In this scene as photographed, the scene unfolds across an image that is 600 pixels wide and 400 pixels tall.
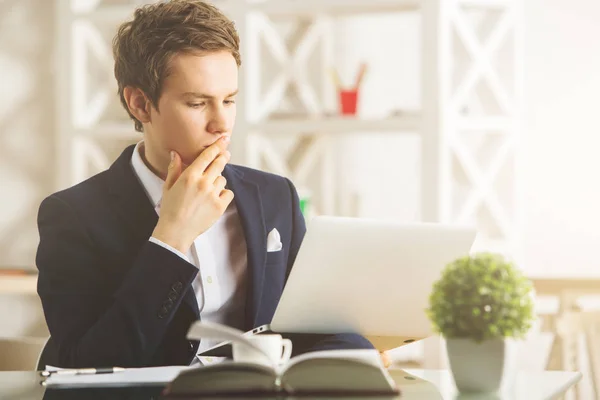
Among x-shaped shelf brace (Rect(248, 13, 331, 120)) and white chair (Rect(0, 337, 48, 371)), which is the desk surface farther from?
x-shaped shelf brace (Rect(248, 13, 331, 120))

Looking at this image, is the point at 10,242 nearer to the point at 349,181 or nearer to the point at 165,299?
the point at 349,181

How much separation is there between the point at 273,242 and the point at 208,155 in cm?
27

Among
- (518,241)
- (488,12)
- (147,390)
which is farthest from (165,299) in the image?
(488,12)

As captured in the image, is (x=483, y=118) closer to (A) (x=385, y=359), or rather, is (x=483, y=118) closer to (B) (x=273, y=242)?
(B) (x=273, y=242)

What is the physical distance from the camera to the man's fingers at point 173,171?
1819mm

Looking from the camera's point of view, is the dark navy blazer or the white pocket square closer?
the dark navy blazer

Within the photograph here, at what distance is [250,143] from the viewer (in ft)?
12.3

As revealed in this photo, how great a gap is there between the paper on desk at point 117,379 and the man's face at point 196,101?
18.2 inches

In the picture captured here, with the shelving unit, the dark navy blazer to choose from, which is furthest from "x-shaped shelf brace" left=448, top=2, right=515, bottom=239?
the dark navy blazer

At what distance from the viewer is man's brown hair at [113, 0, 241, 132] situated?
185cm

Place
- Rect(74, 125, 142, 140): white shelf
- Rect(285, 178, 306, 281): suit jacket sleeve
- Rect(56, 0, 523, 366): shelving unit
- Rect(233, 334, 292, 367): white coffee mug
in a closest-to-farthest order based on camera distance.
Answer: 1. Rect(233, 334, 292, 367): white coffee mug
2. Rect(285, 178, 306, 281): suit jacket sleeve
3. Rect(56, 0, 523, 366): shelving unit
4. Rect(74, 125, 142, 140): white shelf

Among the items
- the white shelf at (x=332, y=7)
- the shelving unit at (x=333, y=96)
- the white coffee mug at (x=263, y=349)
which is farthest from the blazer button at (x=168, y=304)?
the white shelf at (x=332, y=7)

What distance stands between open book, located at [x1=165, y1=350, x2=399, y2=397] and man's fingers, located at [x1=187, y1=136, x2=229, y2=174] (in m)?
0.55

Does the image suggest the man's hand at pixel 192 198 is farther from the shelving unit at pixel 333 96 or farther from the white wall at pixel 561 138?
the white wall at pixel 561 138
